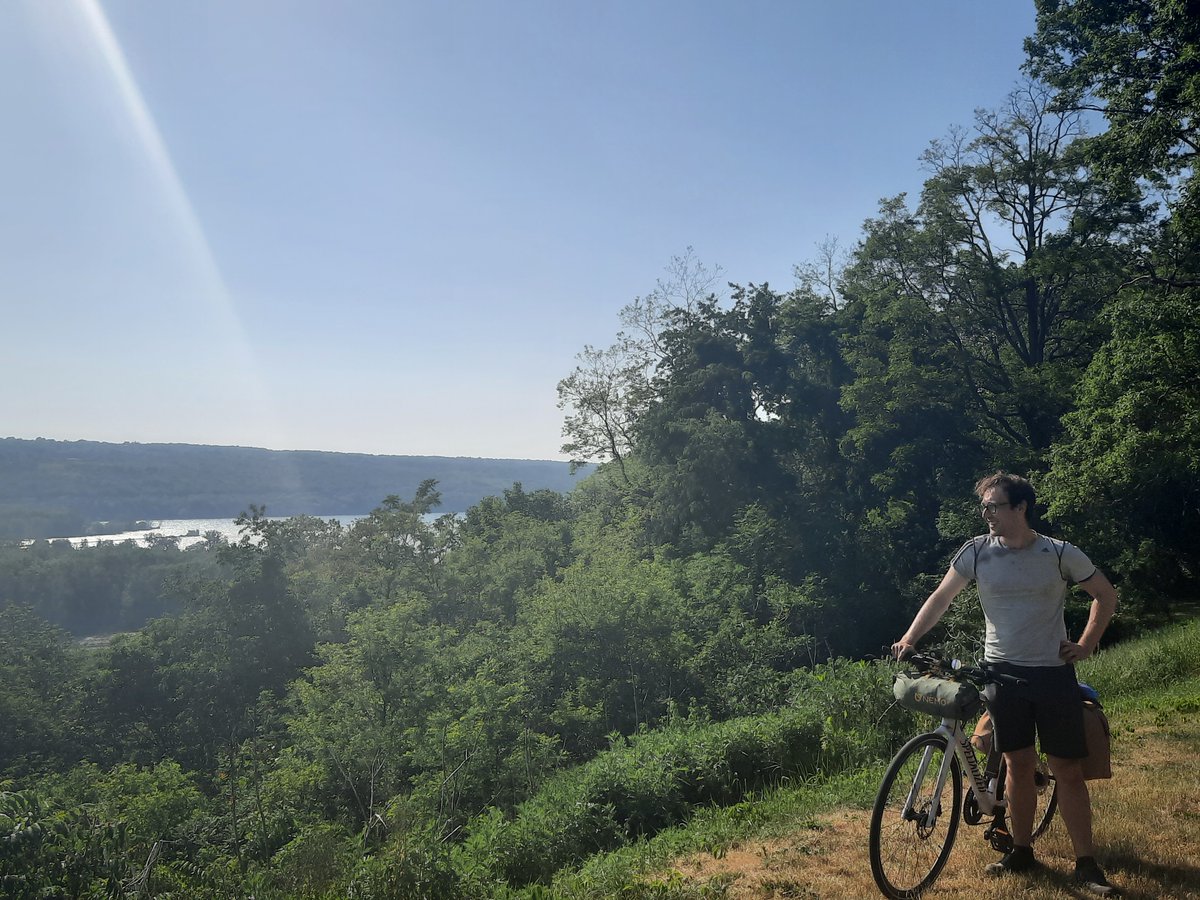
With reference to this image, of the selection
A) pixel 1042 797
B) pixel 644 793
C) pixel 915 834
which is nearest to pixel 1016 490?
pixel 915 834

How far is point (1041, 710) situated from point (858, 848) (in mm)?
1390

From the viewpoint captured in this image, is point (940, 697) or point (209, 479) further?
point (209, 479)

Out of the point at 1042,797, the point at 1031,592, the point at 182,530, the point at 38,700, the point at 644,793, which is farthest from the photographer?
the point at 182,530

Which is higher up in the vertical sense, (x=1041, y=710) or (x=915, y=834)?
(x=1041, y=710)

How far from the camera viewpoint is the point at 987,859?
11.5 feet

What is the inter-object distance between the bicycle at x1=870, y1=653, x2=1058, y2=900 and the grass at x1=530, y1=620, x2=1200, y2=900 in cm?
15

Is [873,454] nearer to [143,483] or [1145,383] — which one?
[1145,383]

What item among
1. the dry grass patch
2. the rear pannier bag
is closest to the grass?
the dry grass patch

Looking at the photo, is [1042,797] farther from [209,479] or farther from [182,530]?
[209,479]

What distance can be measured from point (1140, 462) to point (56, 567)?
2886 inches

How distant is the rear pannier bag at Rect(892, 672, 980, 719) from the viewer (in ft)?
10.3

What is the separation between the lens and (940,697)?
3.21m

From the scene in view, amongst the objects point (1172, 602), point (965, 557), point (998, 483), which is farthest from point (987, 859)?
point (1172, 602)

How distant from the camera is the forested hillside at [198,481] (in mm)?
89188
